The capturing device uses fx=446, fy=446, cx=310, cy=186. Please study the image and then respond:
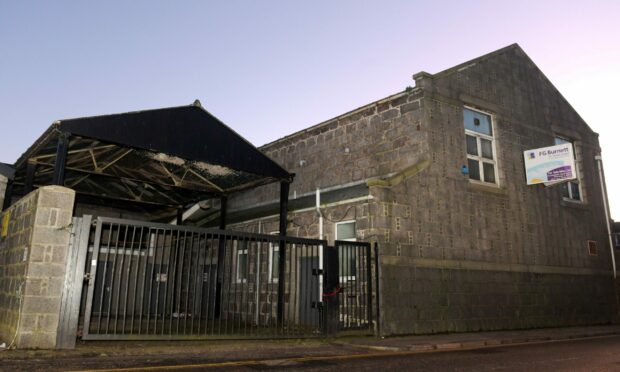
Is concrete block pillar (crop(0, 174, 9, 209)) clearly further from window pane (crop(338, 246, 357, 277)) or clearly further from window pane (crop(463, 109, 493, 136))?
window pane (crop(463, 109, 493, 136))

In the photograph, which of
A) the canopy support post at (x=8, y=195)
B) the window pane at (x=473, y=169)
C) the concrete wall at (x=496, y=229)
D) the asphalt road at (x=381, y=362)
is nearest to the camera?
the asphalt road at (x=381, y=362)

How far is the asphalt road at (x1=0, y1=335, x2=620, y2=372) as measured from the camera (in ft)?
22.2

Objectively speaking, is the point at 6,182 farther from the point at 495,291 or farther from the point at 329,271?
the point at 495,291

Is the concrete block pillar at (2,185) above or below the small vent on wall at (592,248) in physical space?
above

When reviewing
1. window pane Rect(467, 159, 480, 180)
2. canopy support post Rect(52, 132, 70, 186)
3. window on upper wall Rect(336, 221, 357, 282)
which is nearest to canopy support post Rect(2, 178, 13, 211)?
canopy support post Rect(52, 132, 70, 186)

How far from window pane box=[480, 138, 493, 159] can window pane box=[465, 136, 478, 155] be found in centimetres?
33

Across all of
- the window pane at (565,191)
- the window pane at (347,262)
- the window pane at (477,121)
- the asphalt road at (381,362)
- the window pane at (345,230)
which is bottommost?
the asphalt road at (381,362)

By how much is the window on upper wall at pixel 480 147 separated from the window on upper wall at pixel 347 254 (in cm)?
540

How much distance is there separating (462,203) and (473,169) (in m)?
1.83

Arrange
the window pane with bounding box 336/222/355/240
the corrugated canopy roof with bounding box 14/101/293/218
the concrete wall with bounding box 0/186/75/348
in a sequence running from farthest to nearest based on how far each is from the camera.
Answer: the window pane with bounding box 336/222/355/240 < the corrugated canopy roof with bounding box 14/101/293/218 < the concrete wall with bounding box 0/186/75/348

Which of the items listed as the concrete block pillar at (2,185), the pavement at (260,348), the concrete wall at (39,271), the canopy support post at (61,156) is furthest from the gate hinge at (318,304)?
the concrete block pillar at (2,185)

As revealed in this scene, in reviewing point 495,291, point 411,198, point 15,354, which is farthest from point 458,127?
point 15,354

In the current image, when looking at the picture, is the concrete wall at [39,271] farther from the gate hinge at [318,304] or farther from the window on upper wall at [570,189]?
the window on upper wall at [570,189]

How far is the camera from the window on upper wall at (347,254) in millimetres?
12211
